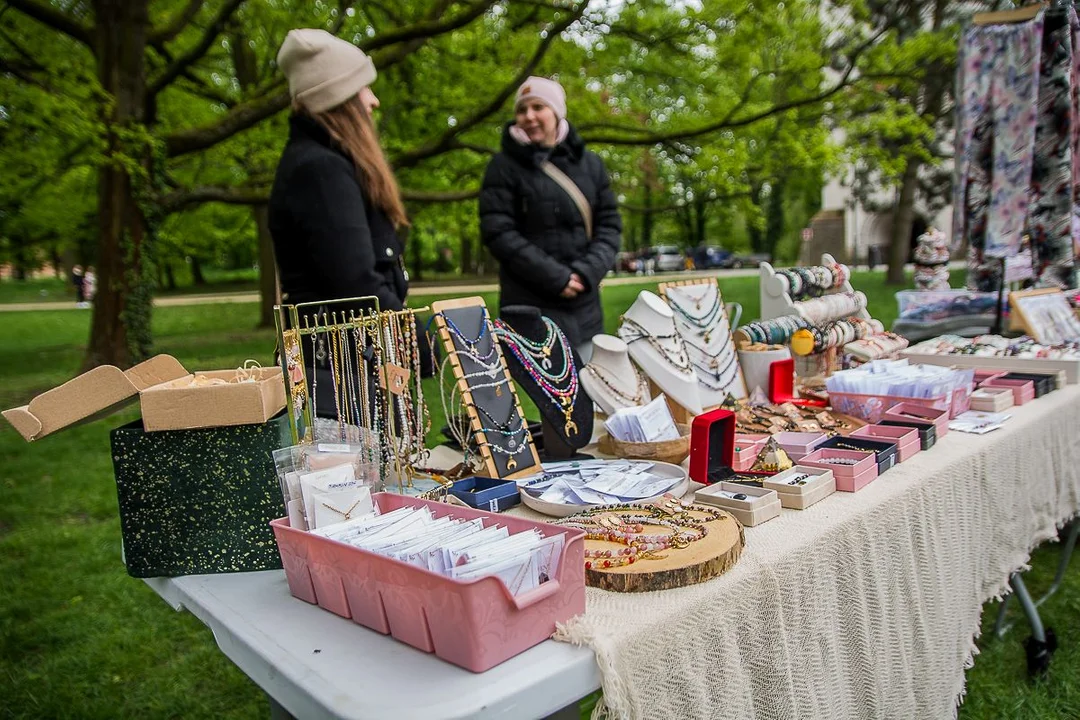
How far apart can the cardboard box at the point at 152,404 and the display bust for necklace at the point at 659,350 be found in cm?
101

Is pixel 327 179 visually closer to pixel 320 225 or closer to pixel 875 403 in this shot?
pixel 320 225

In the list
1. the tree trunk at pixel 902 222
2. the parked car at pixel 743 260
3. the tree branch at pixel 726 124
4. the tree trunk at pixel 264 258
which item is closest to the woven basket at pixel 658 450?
the tree branch at pixel 726 124

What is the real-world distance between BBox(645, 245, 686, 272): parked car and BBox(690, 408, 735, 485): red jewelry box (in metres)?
29.7

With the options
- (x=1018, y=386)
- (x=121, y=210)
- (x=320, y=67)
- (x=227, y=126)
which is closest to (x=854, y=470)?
(x=1018, y=386)

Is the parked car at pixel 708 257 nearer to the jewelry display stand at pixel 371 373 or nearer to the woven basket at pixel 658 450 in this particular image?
the woven basket at pixel 658 450

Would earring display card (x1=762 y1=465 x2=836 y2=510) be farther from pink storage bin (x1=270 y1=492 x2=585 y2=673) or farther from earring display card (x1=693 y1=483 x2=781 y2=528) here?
pink storage bin (x1=270 y1=492 x2=585 y2=673)

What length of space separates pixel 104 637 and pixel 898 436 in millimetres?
2802

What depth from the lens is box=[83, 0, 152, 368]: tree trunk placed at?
6648mm

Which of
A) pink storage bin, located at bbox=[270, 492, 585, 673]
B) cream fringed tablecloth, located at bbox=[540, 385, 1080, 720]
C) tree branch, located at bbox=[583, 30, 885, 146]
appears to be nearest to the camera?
pink storage bin, located at bbox=[270, 492, 585, 673]

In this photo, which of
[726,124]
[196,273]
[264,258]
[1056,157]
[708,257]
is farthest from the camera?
[708,257]

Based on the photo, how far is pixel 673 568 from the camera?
1048 millimetres

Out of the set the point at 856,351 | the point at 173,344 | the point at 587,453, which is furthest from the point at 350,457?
the point at 173,344

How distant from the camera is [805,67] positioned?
793cm

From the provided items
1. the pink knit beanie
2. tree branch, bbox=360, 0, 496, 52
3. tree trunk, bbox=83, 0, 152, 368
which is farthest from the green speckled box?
tree trunk, bbox=83, 0, 152, 368
